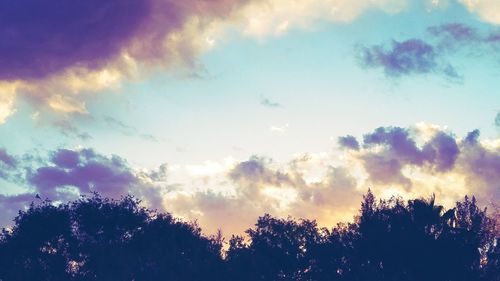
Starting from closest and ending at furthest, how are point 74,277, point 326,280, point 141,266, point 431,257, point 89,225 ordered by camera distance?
point 431,257, point 326,280, point 141,266, point 74,277, point 89,225

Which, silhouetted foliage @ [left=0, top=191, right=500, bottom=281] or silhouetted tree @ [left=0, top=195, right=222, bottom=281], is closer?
silhouetted foliage @ [left=0, top=191, right=500, bottom=281]

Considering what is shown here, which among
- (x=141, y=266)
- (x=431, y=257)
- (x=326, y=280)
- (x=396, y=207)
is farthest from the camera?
(x=141, y=266)

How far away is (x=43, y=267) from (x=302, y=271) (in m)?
37.7

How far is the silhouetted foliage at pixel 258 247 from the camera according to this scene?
51.0 meters

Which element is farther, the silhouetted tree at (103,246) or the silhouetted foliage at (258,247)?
the silhouetted tree at (103,246)

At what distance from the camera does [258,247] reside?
69.9 m

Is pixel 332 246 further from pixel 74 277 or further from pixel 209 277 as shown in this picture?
pixel 74 277

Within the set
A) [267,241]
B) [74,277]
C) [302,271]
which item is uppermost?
[267,241]

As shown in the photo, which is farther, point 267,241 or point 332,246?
point 267,241

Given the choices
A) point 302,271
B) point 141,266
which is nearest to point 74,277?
point 141,266

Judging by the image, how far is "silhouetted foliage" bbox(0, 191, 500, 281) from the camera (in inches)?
2007

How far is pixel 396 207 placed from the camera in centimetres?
5559

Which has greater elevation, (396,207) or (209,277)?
(396,207)

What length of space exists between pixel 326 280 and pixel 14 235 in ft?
154
